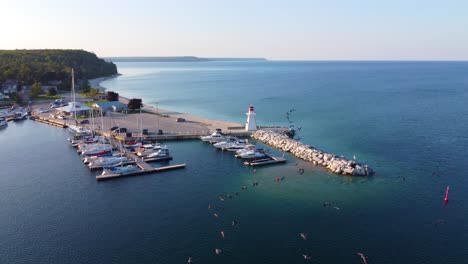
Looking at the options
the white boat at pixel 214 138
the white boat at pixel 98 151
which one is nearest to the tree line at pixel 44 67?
the white boat at pixel 98 151

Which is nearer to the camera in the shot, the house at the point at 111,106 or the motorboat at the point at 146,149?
the motorboat at the point at 146,149

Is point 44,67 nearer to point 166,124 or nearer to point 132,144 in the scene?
point 166,124

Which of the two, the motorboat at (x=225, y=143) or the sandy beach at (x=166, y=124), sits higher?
the sandy beach at (x=166, y=124)

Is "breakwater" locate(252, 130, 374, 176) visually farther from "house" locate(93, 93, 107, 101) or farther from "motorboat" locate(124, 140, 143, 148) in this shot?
"house" locate(93, 93, 107, 101)

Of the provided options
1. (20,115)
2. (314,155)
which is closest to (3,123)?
(20,115)

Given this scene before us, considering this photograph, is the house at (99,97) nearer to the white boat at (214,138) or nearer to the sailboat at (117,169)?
the white boat at (214,138)

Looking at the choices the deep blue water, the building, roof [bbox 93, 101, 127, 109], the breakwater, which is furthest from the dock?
the building
